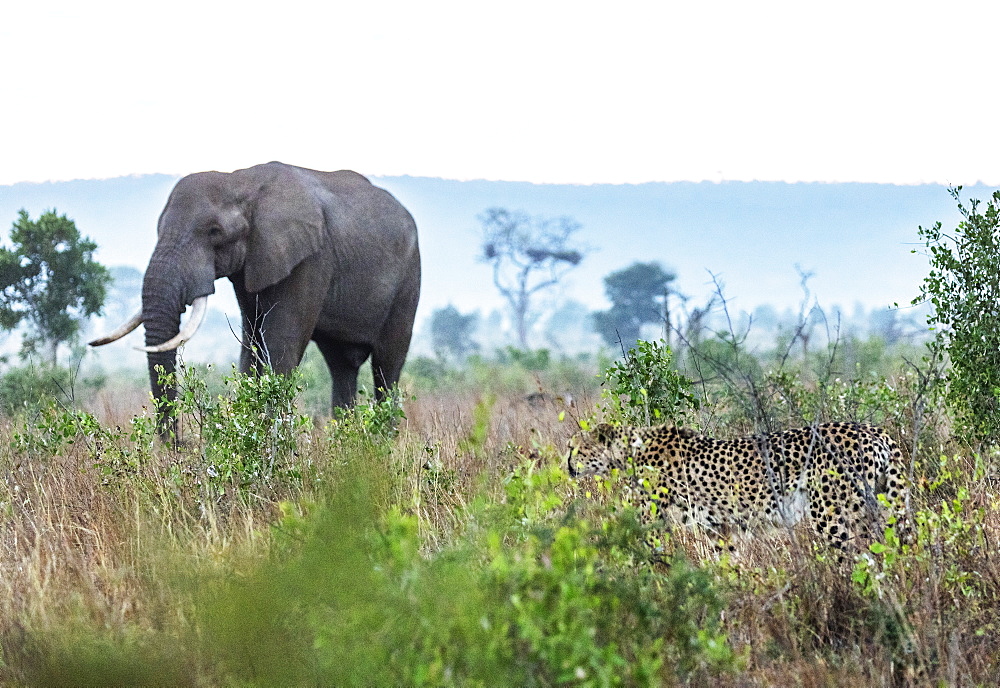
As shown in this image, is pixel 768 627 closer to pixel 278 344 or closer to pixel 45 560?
pixel 45 560

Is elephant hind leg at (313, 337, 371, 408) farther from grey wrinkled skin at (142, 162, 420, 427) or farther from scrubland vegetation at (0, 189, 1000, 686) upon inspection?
scrubland vegetation at (0, 189, 1000, 686)

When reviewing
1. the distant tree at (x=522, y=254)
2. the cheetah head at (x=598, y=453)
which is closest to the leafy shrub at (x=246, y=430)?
the cheetah head at (x=598, y=453)

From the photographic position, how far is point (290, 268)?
31.0ft

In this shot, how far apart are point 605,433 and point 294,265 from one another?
5.08 meters

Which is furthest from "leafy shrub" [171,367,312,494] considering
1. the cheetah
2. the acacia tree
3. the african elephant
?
the acacia tree

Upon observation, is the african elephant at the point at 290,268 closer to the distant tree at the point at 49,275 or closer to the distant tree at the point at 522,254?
the distant tree at the point at 49,275

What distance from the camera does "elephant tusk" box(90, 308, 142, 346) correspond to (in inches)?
324

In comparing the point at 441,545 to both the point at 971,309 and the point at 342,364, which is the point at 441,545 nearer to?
the point at 971,309

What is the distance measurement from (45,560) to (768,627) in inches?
123

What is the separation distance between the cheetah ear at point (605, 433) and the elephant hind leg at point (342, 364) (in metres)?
6.20

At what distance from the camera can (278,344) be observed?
30.9 feet

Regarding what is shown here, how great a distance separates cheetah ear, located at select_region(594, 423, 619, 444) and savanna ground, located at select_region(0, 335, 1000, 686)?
0.20 meters

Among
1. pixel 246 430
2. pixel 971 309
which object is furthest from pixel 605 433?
pixel 971 309

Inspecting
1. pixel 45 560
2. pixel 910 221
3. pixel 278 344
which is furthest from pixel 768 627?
pixel 910 221
